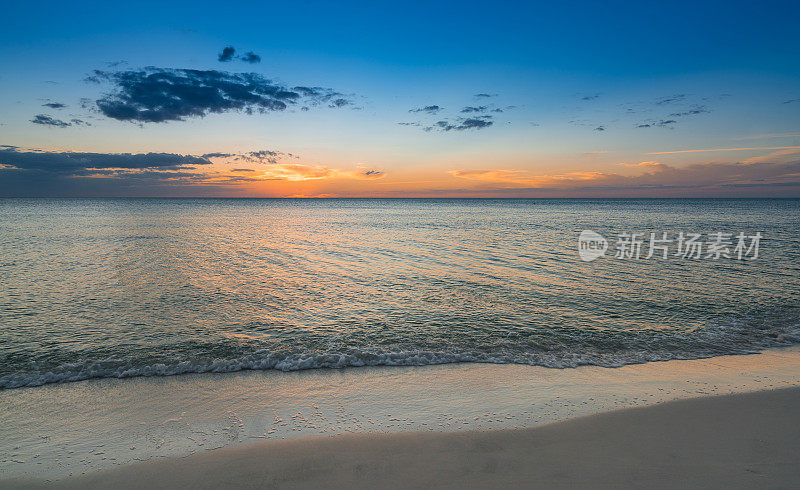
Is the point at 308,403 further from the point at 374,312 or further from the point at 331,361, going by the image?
the point at 374,312

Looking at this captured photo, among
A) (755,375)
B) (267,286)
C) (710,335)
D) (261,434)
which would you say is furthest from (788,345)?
(267,286)

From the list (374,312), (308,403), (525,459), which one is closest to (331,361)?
(308,403)

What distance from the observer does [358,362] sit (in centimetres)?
1034

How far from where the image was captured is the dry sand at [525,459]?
5.57 meters

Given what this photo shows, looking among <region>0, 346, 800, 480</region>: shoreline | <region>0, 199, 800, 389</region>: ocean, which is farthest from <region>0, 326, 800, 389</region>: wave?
<region>0, 346, 800, 480</region>: shoreline

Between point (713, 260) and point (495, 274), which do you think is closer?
point (495, 274)

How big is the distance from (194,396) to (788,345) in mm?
16850

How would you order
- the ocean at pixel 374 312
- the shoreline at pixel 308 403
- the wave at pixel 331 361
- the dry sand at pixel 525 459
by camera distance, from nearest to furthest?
the dry sand at pixel 525 459
the shoreline at pixel 308 403
the wave at pixel 331 361
the ocean at pixel 374 312

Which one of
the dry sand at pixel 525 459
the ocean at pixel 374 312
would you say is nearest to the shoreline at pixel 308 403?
the dry sand at pixel 525 459

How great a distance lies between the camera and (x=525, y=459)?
604 centimetres

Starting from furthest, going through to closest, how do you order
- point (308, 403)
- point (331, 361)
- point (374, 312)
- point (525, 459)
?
point (374, 312)
point (331, 361)
point (308, 403)
point (525, 459)

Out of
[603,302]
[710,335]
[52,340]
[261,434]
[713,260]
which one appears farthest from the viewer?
[713,260]

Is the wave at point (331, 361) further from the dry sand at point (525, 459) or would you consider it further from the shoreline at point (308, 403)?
the dry sand at point (525, 459)

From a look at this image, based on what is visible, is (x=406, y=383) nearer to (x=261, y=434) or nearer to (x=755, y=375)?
(x=261, y=434)
